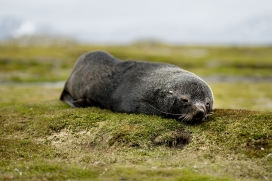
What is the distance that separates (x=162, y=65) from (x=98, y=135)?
630 centimetres

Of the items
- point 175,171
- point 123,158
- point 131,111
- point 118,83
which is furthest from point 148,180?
point 118,83

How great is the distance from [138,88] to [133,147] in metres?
4.47

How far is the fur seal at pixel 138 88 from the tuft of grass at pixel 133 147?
756 mm

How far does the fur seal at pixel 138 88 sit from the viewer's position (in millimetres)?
15281

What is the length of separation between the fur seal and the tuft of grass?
76 centimetres

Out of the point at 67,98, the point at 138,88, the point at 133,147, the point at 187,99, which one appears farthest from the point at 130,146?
the point at 67,98

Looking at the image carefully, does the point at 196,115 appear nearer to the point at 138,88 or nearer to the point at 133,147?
the point at 133,147

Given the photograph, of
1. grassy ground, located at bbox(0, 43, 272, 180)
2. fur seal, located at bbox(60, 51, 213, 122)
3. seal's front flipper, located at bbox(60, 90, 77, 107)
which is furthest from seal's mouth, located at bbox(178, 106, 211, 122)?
seal's front flipper, located at bbox(60, 90, 77, 107)

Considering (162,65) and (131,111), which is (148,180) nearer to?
(131,111)

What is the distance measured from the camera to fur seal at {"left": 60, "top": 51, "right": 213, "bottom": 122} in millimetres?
15281

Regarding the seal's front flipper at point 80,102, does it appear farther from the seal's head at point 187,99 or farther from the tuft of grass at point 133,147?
the seal's head at point 187,99

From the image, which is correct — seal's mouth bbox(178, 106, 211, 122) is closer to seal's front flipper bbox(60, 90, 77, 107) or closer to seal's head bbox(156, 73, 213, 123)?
seal's head bbox(156, 73, 213, 123)

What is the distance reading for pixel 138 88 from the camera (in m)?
16.9

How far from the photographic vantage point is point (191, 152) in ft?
40.9
